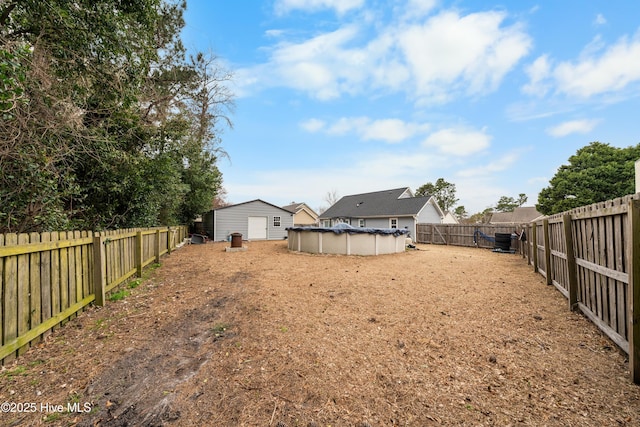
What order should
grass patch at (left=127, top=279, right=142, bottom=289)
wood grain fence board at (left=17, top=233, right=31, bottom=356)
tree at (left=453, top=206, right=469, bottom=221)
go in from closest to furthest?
wood grain fence board at (left=17, top=233, right=31, bottom=356) < grass patch at (left=127, top=279, right=142, bottom=289) < tree at (left=453, top=206, right=469, bottom=221)

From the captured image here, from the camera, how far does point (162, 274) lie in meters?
6.91

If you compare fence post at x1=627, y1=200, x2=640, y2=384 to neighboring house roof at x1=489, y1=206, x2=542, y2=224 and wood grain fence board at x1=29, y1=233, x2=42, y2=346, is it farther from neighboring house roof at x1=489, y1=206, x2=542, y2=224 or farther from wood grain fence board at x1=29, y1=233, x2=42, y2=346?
neighboring house roof at x1=489, y1=206, x2=542, y2=224

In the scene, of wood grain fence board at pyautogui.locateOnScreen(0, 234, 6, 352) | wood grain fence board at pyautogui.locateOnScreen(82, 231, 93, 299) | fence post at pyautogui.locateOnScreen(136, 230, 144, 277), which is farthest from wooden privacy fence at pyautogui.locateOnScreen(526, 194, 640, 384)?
fence post at pyautogui.locateOnScreen(136, 230, 144, 277)

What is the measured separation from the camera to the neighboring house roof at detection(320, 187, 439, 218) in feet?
74.0

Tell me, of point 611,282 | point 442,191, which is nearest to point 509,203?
point 442,191

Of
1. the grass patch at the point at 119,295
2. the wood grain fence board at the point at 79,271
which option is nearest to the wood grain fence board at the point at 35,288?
the wood grain fence board at the point at 79,271

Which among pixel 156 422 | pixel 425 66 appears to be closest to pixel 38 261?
pixel 156 422

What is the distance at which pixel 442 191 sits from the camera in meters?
44.2

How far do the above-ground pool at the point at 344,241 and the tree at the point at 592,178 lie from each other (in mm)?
20347

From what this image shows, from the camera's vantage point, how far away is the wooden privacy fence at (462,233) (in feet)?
50.6

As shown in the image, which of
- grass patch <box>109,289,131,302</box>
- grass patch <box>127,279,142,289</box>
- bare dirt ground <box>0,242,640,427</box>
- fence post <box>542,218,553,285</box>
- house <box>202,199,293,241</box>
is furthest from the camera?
house <box>202,199,293,241</box>

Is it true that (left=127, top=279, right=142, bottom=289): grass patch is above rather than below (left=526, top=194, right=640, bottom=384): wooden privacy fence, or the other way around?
below

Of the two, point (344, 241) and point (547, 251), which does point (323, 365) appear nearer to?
point (547, 251)

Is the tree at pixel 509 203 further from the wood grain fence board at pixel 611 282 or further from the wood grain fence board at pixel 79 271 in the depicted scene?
the wood grain fence board at pixel 79 271
